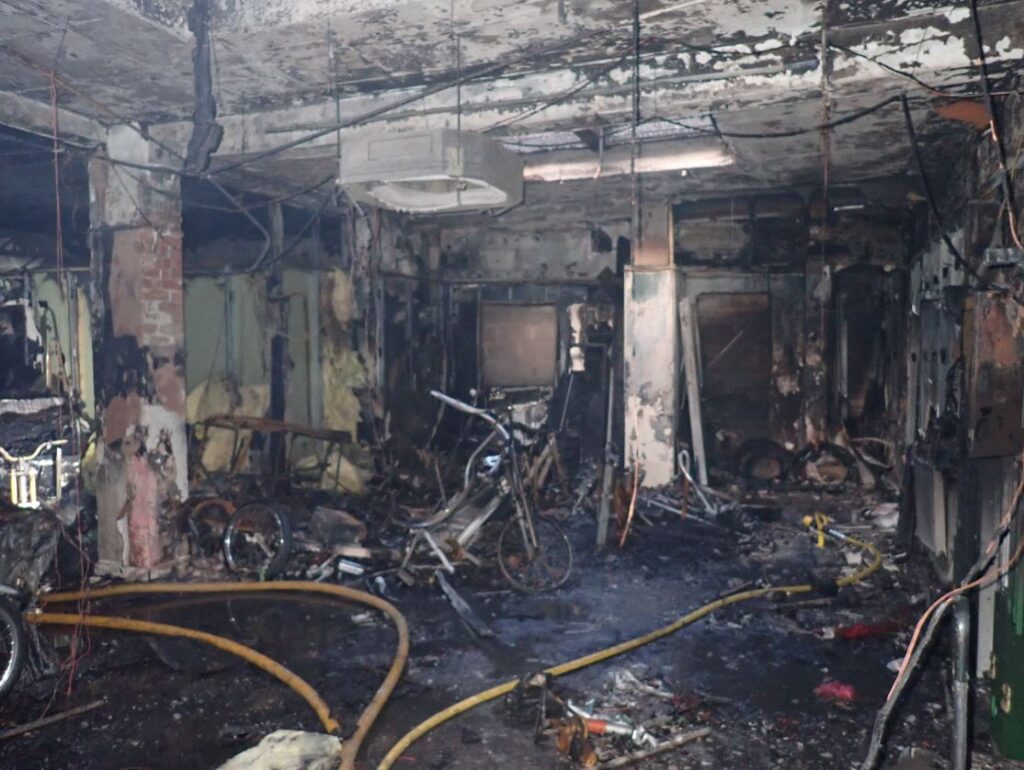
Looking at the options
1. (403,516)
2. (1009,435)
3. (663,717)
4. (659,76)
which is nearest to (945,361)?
(1009,435)

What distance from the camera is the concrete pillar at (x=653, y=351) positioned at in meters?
9.55

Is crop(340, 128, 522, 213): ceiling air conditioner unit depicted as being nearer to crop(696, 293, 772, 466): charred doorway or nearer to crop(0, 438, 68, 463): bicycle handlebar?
crop(0, 438, 68, 463): bicycle handlebar

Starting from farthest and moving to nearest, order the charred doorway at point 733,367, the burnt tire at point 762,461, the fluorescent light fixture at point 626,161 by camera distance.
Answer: the charred doorway at point 733,367 < the burnt tire at point 762,461 < the fluorescent light fixture at point 626,161

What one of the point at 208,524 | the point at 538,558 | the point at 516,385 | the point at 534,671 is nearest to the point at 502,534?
the point at 538,558

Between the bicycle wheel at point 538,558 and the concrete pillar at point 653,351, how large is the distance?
3.12 meters

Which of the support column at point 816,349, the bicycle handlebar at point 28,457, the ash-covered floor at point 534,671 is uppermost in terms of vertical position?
the support column at point 816,349

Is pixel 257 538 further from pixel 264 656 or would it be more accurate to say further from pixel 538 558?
pixel 538 558

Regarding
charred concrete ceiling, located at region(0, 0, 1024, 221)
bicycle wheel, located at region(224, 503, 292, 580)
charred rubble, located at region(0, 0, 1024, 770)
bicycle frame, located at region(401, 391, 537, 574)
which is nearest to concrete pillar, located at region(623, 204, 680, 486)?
charred rubble, located at region(0, 0, 1024, 770)

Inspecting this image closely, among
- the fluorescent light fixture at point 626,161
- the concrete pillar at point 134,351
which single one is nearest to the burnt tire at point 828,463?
the fluorescent light fixture at point 626,161

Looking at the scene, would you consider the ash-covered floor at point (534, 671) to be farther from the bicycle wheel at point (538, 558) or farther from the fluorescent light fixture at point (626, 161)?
the fluorescent light fixture at point (626, 161)

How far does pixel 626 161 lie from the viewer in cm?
777

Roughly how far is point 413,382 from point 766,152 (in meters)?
5.75

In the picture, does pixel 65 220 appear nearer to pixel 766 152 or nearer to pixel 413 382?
pixel 413 382

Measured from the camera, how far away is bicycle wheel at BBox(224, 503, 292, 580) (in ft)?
22.4
